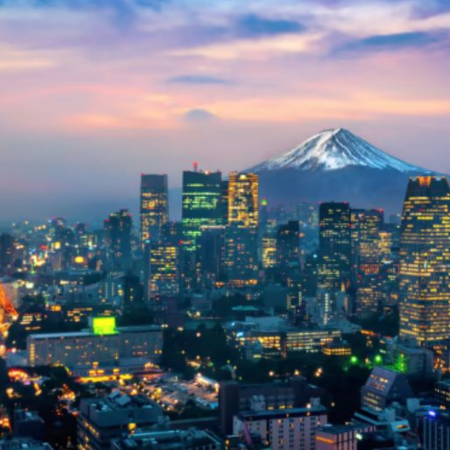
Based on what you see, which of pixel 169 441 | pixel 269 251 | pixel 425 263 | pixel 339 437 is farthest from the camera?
pixel 269 251

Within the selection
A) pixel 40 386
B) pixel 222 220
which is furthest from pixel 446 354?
pixel 222 220

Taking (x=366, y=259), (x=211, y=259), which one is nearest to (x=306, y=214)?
(x=211, y=259)

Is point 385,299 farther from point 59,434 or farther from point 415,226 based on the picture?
point 59,434

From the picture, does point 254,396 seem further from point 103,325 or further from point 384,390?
point 103,325

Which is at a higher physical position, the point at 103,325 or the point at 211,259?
the point at 211,259

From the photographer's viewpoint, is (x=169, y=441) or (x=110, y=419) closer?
(x=169, y=441)

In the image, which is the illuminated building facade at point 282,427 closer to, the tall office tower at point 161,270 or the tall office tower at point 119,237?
the tall office tower at point 161,270

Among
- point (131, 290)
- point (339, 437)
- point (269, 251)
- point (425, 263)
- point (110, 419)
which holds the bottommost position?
point (131, 290)

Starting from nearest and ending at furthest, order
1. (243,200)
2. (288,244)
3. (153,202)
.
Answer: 1. (288,244)
2. (243,200)
3. (153,202)
